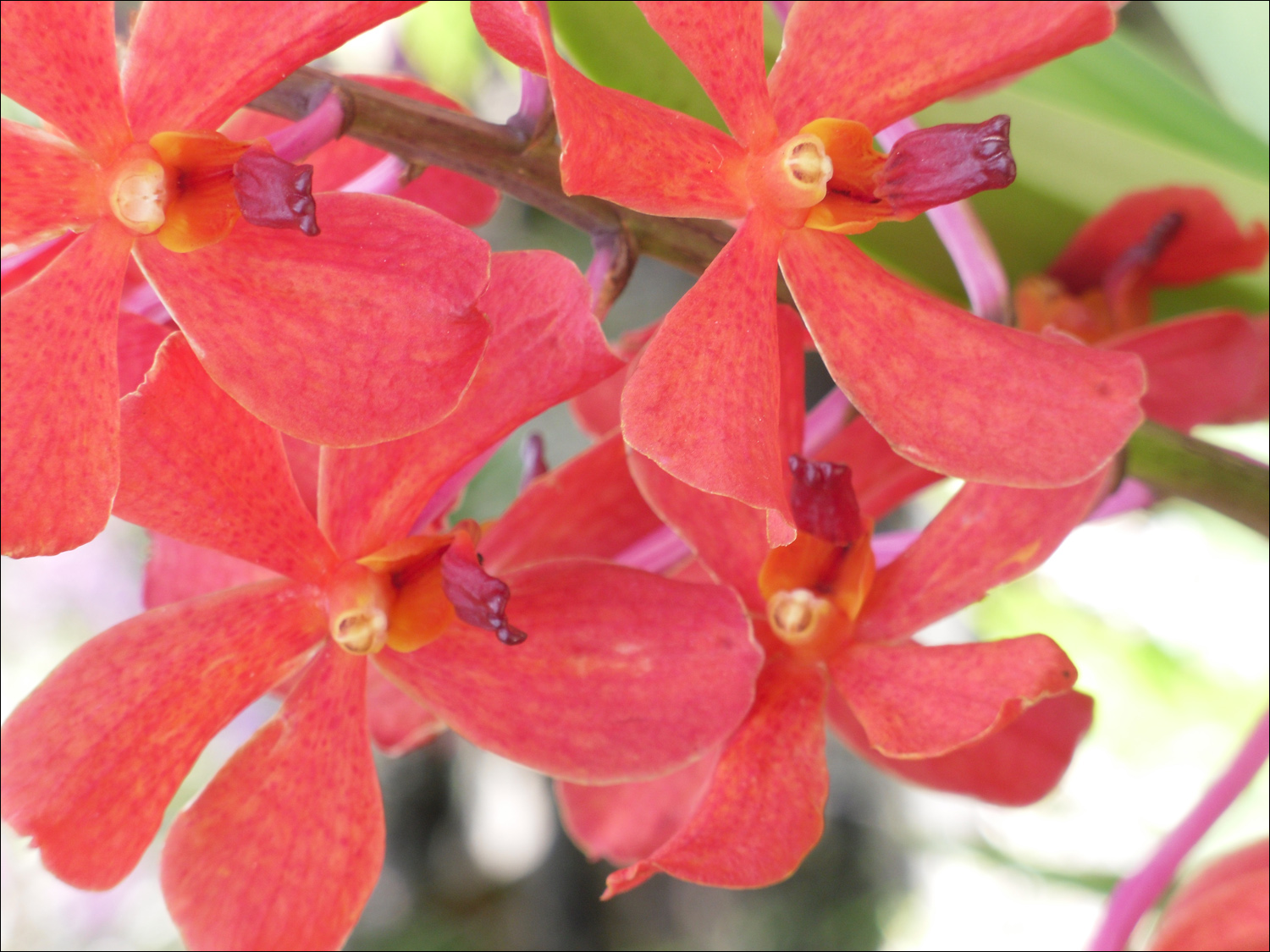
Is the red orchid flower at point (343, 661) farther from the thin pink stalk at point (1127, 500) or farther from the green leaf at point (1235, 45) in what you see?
the green leaf at point (1235, 45)

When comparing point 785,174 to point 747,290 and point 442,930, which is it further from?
point 442,930

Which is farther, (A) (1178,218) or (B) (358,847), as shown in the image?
(A) (1178,218)

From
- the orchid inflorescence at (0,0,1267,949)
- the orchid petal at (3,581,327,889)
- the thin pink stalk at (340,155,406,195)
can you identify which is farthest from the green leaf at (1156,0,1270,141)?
the orchid petal at (3,581,327,889)

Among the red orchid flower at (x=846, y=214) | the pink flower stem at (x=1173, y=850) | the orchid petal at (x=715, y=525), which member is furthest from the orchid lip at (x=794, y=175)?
the pink flower stem at (x=1173, y=850)

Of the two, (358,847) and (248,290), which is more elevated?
(248,290)

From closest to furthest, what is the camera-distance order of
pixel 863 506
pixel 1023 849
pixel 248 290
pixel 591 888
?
pixel 248 290
pixel 863 506
pixel 1023 849
pixel 591 888

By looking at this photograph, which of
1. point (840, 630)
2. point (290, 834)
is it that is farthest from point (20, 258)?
point (840, 630)

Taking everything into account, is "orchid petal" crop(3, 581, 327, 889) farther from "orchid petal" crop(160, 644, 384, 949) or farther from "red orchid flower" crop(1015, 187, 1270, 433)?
"red orchid flower" crop(1015, 187, 1270, 433)

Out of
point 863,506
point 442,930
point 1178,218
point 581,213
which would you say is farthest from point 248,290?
point 442,930
